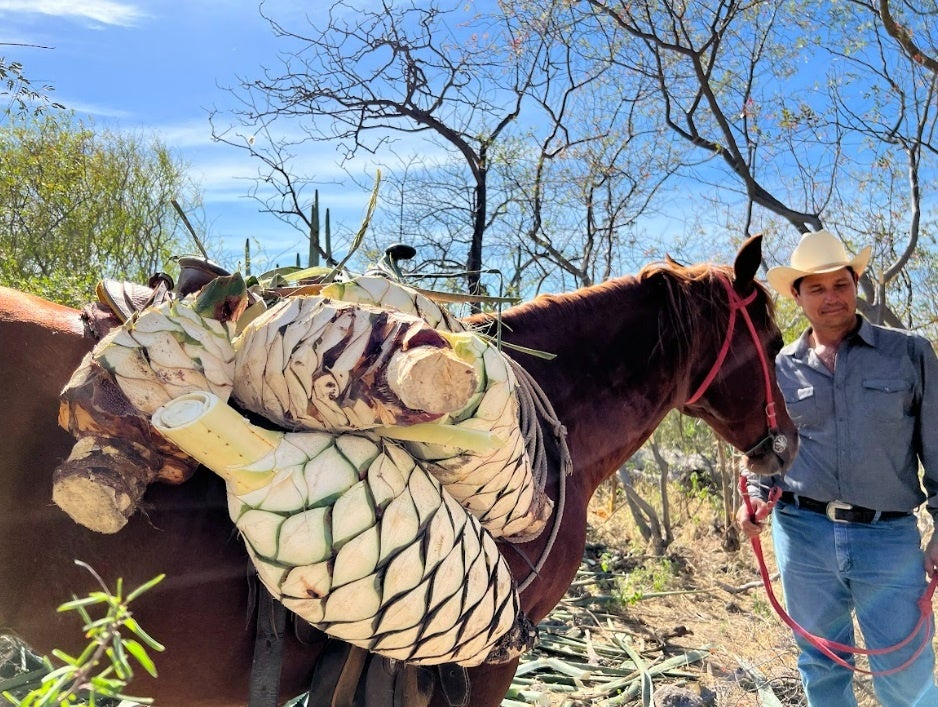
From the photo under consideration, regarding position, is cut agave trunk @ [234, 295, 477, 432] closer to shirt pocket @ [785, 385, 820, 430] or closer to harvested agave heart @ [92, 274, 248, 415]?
harvested agave heart @ [92, 274, 248, 415]

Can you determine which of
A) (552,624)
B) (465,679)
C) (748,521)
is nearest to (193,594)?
(465,679)

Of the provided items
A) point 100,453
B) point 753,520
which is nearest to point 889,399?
point 753,520

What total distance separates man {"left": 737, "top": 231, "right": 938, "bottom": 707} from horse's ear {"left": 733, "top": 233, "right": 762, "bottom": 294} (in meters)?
0.39

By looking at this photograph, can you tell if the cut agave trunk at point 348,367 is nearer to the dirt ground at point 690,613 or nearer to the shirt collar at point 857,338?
the shirt collar at point 857,338

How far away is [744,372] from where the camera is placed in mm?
2490

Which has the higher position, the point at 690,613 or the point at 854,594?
the point at 854,594

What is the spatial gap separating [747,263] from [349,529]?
180cm

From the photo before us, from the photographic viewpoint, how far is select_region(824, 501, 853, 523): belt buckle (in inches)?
98.3

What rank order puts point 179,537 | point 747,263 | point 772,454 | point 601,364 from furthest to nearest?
point 772,454, point 747,263, point 601,364, point 179,537

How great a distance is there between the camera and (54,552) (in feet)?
4.56

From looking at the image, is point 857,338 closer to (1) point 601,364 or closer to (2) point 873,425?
(2) point 873,425

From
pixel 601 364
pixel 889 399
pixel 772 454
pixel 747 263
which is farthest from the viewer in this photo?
pixel 772 454

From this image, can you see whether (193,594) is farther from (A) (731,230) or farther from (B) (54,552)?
(A) (731,230)

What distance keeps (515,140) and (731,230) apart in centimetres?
276
